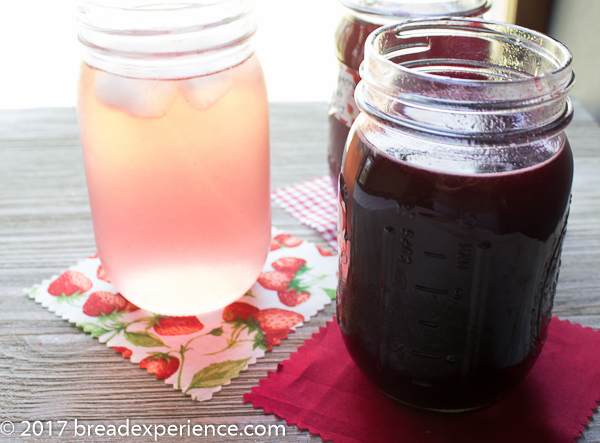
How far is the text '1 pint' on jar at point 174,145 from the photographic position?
70cm

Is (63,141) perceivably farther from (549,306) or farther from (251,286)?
(549,306)

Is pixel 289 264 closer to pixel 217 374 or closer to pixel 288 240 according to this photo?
pixel 288 240

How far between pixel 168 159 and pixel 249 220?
14 centimetres

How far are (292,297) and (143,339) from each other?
0.21 meters

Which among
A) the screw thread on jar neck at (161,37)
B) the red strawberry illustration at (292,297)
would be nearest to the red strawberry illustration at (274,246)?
the red strawberry illustration at (292,297)

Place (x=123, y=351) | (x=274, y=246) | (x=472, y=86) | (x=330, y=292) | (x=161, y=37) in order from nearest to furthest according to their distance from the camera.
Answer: (x=472, y=86) → (x=161, y=37) → (x=123, y=351) → (x=330, y=292) → (x=274, y=246)

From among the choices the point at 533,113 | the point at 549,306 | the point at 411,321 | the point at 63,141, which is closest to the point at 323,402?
the point at 411,321

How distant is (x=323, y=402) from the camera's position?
0.72 m

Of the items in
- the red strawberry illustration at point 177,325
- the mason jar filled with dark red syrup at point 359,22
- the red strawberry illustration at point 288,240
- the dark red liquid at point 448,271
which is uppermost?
the mason jar filled with dark red syrup at point 359,22

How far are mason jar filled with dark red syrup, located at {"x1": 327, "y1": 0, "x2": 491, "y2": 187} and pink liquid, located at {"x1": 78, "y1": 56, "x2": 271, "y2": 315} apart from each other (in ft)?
0.56

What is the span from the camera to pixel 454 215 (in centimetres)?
59

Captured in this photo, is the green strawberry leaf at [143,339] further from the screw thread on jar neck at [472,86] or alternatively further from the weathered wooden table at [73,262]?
the screw thread on jar neck at [472,86]

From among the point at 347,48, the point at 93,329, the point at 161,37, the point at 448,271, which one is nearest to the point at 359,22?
the point at 347,48

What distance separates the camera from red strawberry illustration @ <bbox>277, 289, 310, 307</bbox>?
89 cm
